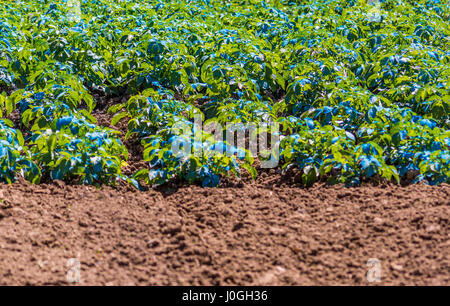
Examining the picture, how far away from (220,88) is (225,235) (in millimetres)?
1971

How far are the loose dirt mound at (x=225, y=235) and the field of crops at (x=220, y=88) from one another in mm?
204

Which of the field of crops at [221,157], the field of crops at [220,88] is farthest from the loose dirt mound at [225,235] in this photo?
the field of crops at [220,88]

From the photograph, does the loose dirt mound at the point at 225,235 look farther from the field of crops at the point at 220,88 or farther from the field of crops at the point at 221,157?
the field of crops at the point at 220,88

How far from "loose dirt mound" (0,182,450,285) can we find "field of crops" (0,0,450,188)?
8.0 inches

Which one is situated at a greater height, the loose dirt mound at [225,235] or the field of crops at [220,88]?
the field of crops at [220,88]

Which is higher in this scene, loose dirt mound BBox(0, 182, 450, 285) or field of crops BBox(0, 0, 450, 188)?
field of crops BBox(0, 0, 450, 188)

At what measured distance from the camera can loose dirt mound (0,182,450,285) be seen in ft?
11.5

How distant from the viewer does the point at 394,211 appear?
400 centimetres

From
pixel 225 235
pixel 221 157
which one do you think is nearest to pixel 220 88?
pixel 221 157

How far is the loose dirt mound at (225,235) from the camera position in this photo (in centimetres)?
351

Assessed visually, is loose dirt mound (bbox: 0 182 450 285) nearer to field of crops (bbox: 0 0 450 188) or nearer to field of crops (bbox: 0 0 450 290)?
field of crops (bbox: 0 0 450 290)

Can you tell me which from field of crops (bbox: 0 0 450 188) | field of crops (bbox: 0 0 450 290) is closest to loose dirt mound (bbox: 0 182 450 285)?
field of crops (bbox: 0 0 450 290)

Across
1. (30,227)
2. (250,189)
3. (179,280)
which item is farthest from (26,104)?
(179,280)
